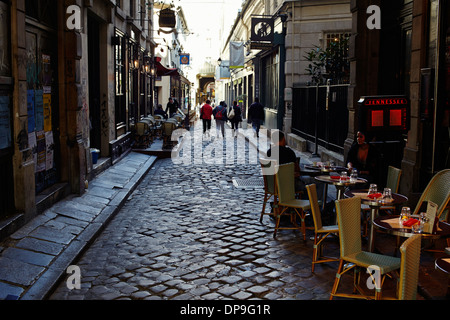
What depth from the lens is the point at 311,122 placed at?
18828 millimetres

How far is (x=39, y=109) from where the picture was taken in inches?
363

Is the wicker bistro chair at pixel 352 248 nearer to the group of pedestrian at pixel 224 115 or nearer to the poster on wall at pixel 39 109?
the poster on wall at pixel 39 109

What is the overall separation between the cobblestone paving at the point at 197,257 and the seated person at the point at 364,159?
5.27 feet

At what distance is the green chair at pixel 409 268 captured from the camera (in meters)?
4.17

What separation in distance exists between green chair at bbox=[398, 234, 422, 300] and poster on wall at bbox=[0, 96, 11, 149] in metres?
5.41

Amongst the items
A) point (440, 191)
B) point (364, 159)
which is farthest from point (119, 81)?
point (440, 191)

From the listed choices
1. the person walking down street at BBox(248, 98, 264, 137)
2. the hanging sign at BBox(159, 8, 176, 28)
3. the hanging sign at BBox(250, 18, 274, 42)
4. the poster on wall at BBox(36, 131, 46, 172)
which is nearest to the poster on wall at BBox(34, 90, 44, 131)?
the poster on wall at BBox(36, 131, 46, 172)

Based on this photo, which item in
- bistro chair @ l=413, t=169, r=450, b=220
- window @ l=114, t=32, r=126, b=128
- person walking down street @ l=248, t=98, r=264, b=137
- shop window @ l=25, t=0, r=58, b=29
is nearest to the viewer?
bistro chair @ l=413, t=169, r=450, b=220

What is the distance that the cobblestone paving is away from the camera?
5.87 meters

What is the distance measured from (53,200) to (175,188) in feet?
12.7

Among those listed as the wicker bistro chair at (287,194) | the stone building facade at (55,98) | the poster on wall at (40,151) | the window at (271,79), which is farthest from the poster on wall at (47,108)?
the window at (271,79)

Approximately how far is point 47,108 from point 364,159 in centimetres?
569

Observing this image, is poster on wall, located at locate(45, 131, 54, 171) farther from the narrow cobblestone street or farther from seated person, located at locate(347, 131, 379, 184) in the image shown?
seated person, located at locate(347, 131, 379, 184)
